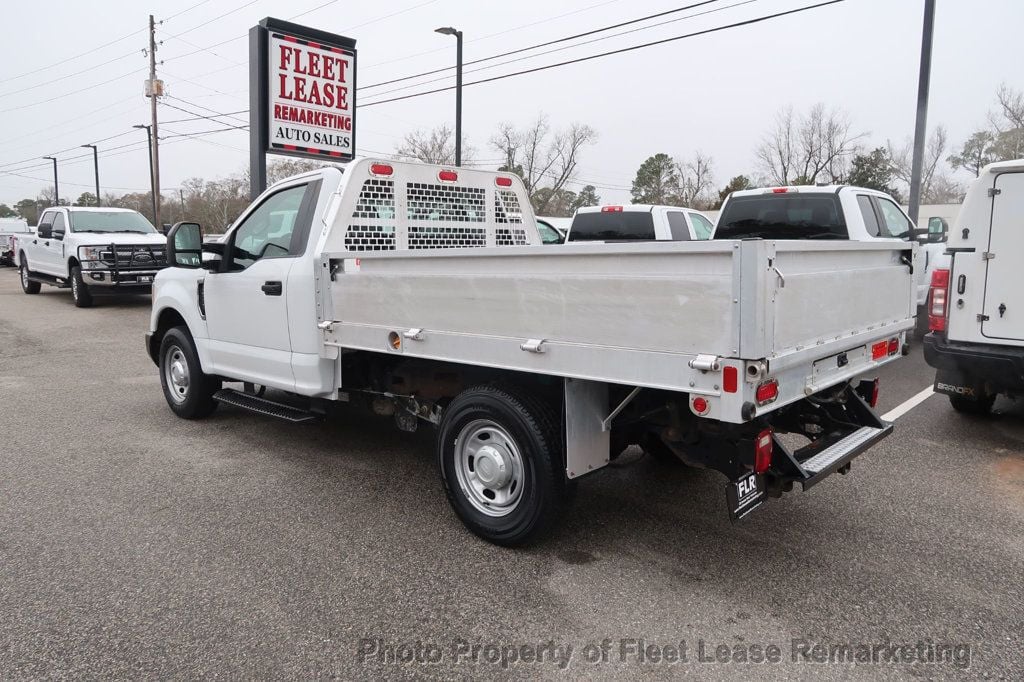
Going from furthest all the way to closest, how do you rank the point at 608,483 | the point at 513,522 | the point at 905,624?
the point at 608,483
the point at 513,522
the point at 905,624

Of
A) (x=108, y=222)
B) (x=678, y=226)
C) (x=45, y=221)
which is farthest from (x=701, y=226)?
(x=45, y=221)

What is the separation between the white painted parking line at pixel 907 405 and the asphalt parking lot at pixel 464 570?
0.76m

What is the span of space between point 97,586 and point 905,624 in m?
3.77

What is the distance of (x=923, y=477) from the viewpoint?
5.15 metres

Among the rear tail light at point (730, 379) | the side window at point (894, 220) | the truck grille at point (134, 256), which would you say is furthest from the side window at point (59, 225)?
the rear tail light at point (730, 379)

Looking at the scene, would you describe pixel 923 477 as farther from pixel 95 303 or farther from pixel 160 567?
pixel 95 303

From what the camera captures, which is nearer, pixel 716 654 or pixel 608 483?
pixel 716 654

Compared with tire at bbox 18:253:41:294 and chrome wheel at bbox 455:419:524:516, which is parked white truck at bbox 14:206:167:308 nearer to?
tire at bbox 18:253:41:294

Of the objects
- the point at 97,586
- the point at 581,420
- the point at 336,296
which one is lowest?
the point at 97,586

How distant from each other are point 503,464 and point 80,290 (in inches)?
598

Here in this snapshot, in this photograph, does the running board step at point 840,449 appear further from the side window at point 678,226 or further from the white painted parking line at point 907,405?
the side window at point 678,226

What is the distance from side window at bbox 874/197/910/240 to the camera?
9698 mm

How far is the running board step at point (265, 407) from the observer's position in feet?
17.8

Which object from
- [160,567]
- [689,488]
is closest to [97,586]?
[160,567]
